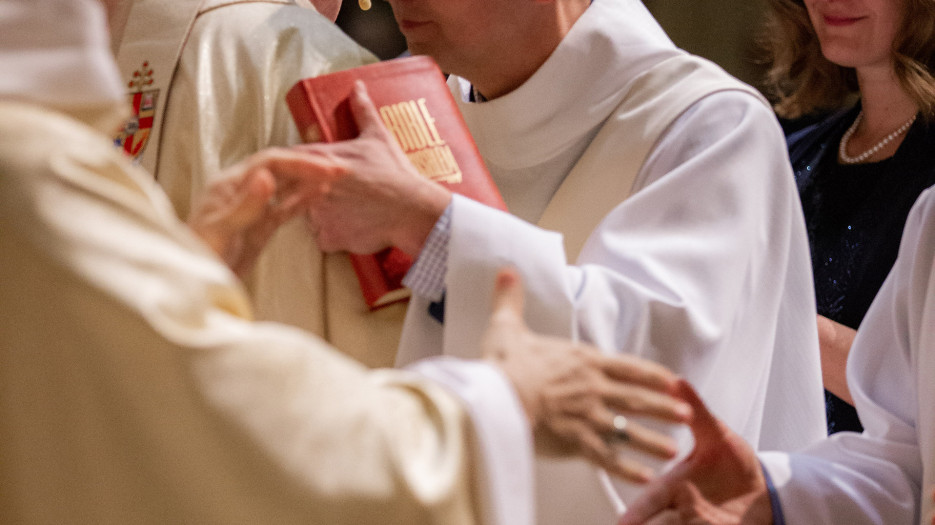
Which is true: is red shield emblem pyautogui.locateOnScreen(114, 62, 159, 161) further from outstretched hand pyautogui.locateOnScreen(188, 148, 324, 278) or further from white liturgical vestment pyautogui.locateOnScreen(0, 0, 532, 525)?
white liturgical vestment pyautogui.locateOnScreen(0, 0, 532, 525)

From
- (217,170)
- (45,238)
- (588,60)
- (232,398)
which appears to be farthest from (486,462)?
(588,60)

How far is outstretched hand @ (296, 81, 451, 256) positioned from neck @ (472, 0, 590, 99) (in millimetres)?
681

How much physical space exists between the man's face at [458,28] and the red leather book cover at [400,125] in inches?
15.5

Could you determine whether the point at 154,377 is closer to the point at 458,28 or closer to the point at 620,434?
the point at 620,434

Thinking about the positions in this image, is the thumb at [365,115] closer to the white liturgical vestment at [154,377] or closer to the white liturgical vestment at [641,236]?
the white liturgical vestment at [641,236]

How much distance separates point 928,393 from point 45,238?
152 centimetres

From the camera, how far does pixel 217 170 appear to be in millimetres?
1742

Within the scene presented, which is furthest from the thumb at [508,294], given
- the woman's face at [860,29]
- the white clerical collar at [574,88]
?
the woman's face at [860,29]

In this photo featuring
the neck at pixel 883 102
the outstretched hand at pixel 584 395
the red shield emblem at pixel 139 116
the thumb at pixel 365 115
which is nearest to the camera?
the outstretched hand at pixel 584 395

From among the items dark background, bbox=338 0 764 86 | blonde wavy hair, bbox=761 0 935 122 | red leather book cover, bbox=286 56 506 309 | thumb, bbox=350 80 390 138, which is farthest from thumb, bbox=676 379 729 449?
dark background, bbox=338 0 764 86

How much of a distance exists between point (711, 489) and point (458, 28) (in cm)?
108

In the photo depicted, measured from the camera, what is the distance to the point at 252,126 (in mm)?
1801

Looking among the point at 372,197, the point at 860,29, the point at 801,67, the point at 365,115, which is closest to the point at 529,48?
the point at 365,115

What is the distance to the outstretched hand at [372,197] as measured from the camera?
1.62 metres
